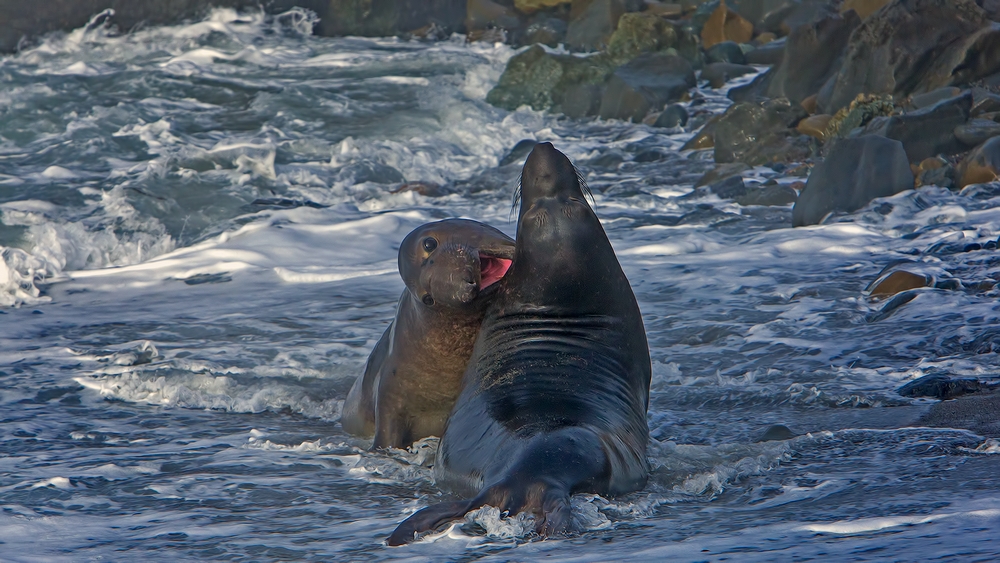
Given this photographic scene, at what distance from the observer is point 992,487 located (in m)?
3.74

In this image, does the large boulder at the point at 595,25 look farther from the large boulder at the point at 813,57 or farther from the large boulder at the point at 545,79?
the large boulder at the point at 813,57

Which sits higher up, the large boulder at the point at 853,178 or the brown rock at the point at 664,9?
the brown rock at the point at 664,9

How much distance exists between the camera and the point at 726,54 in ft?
61.6

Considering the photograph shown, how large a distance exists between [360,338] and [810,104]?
8.30 metres

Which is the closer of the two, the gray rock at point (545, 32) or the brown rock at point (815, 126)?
the brown rock at point (815, 126)

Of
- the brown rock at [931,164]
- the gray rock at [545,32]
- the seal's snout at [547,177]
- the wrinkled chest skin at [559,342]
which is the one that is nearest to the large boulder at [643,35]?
the gray rock at [545,32]

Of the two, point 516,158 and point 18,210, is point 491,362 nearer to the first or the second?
point 18,210

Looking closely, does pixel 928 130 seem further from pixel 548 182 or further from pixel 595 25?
pixel 595 25

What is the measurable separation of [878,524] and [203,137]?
42.5 feet

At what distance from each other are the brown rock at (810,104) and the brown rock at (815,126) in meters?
0.65

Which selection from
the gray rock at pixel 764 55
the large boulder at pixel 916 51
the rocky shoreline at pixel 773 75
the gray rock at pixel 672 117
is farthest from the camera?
the gray rock at pixel 764 55

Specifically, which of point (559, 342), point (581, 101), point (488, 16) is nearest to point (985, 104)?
point (581, 101)

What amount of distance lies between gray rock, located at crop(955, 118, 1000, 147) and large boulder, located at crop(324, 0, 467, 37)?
15141mm

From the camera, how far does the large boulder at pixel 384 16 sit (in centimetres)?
2364
